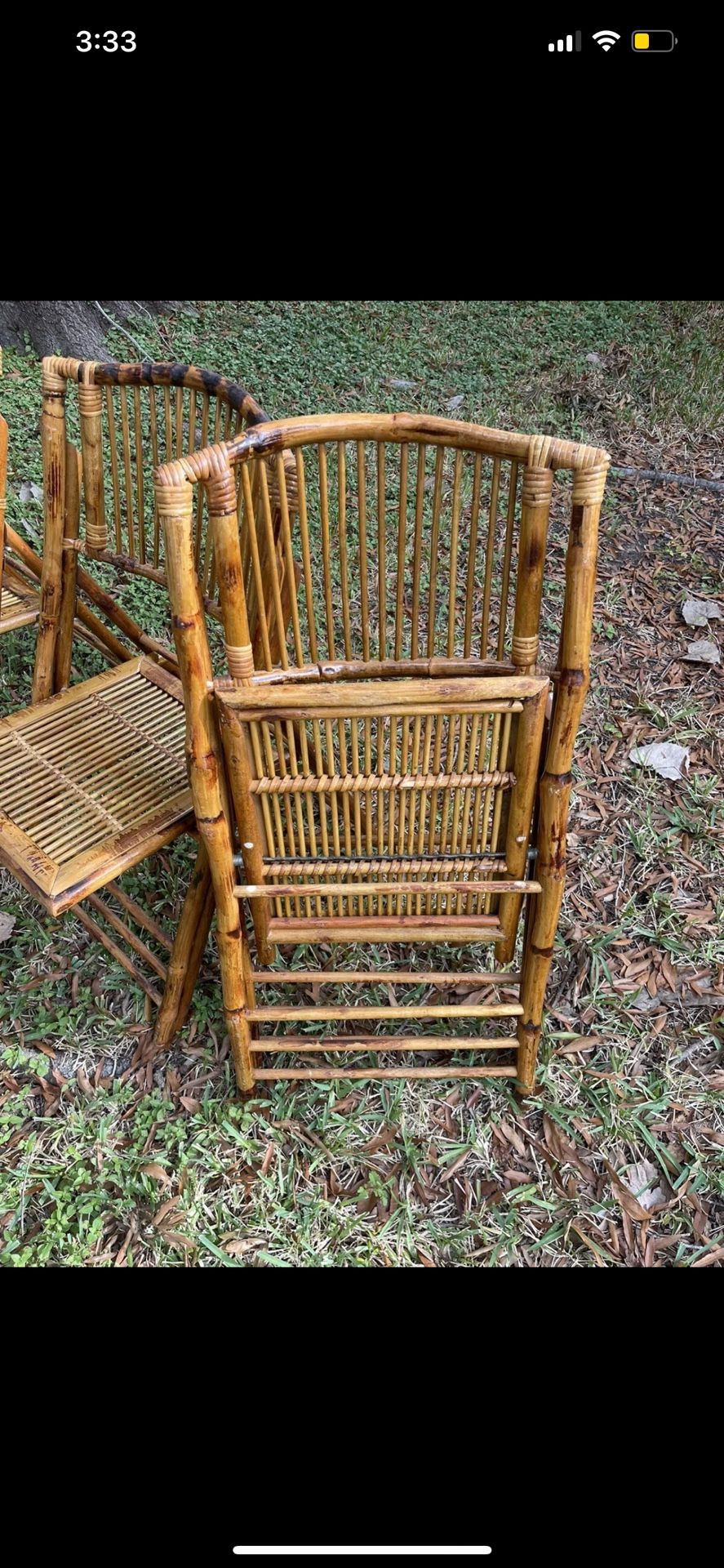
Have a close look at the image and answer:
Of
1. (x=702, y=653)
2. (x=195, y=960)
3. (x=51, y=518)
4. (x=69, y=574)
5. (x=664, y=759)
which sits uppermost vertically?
(x=51, y=518)

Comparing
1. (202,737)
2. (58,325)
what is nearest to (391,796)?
(202,737)

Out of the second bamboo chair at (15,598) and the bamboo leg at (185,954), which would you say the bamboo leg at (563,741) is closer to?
the bamboo leg at (185,954)

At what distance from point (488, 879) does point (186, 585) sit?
0.71 meters

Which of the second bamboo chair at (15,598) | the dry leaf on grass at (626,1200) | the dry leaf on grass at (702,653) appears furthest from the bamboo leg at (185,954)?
the dry leaf on grass at (702,653)

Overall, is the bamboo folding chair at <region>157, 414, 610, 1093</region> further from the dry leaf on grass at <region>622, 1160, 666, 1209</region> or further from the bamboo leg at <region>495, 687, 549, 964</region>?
the dry leaf on grass at <region>622, 1160, 666, 1209</region>

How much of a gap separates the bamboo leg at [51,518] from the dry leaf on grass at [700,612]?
1887mm

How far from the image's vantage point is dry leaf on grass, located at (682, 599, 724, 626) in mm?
3006

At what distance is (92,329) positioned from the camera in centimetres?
401

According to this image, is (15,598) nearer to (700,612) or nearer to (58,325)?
(700,612)

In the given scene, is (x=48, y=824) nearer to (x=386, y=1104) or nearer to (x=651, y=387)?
(x=386, y=1104)

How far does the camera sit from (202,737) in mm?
1480

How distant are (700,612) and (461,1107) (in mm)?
1806

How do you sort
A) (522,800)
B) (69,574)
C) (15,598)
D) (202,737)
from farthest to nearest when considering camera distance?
(15,598) < (69,574) < (522,800) < (202,737)

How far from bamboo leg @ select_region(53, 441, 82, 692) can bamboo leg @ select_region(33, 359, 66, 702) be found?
0.01 metres
